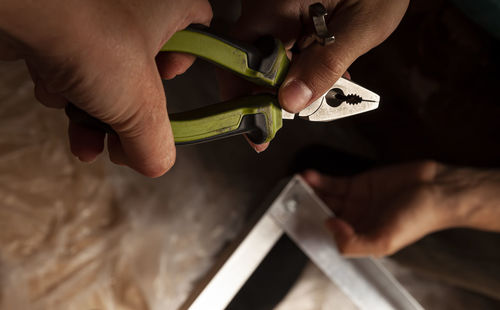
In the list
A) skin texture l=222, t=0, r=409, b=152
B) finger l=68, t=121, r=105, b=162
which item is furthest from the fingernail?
finger l=68, t=121, r=105, b=162

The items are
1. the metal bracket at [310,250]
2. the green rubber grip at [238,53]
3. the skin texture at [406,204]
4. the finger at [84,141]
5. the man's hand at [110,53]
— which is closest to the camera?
the man's hand at [110,53]

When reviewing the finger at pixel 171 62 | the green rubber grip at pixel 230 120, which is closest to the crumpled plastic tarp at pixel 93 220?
the finger at pixel 171 62

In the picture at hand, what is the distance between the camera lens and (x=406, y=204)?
2.89 ft

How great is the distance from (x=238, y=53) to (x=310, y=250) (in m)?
0.47

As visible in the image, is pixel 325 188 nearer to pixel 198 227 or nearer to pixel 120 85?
pixel 198 227

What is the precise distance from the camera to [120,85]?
0.36m

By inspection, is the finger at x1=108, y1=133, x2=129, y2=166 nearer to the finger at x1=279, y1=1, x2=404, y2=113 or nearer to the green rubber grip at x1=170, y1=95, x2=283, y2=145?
the green rubber grip at x1=170, y1=95, x2=283, y2=145

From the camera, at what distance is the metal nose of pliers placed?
55 cm

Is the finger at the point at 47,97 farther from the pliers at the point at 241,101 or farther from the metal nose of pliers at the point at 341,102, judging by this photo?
→ the metal nose of pliers at the point at 341,102

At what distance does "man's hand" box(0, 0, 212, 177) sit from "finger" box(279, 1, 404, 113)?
0.15m

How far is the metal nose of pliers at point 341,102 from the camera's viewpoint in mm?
550

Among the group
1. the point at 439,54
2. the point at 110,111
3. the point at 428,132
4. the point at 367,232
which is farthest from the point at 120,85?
the point at 428,132

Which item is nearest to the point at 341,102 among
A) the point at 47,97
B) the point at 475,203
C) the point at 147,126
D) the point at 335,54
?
the point at 335,54

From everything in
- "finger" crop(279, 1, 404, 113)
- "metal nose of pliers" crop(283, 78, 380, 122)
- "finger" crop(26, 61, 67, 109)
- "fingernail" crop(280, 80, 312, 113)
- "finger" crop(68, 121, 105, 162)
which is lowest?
"finger" crop(68, 121, 105, 162)
